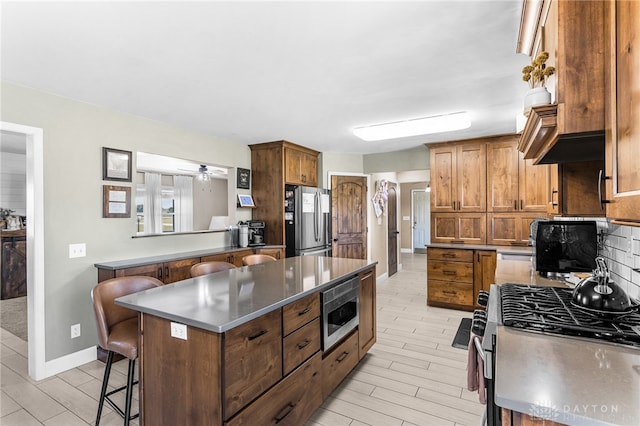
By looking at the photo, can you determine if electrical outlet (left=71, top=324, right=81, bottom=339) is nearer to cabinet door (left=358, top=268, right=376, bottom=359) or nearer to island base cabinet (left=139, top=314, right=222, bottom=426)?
island base cabinet (left=139, top=314, right=222, bottom=426)

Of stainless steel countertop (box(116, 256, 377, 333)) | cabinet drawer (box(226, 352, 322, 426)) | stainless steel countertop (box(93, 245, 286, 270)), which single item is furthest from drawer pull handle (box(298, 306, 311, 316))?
stainless steel countertop (box(93, 245, 286, 270))

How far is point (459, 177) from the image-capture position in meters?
4.67

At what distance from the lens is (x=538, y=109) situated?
115 centimetres

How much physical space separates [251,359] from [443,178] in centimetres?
412

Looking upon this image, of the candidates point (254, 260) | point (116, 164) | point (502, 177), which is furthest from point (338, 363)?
point (502, 177)

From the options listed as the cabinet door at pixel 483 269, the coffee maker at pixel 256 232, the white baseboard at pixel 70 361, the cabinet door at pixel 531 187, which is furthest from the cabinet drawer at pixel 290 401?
the cabinet door at pixel 531 187

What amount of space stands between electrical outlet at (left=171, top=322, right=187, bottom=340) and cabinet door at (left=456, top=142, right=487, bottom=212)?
13.8 ft

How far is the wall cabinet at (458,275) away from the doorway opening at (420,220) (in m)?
5.84

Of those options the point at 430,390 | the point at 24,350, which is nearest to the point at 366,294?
the point at 430,390

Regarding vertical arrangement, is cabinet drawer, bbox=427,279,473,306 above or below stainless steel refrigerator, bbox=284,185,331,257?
below

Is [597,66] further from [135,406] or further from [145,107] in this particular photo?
[145,107]

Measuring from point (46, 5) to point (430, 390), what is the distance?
345 centimetres

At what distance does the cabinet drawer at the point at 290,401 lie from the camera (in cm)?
154

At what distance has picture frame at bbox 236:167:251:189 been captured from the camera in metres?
4.79
